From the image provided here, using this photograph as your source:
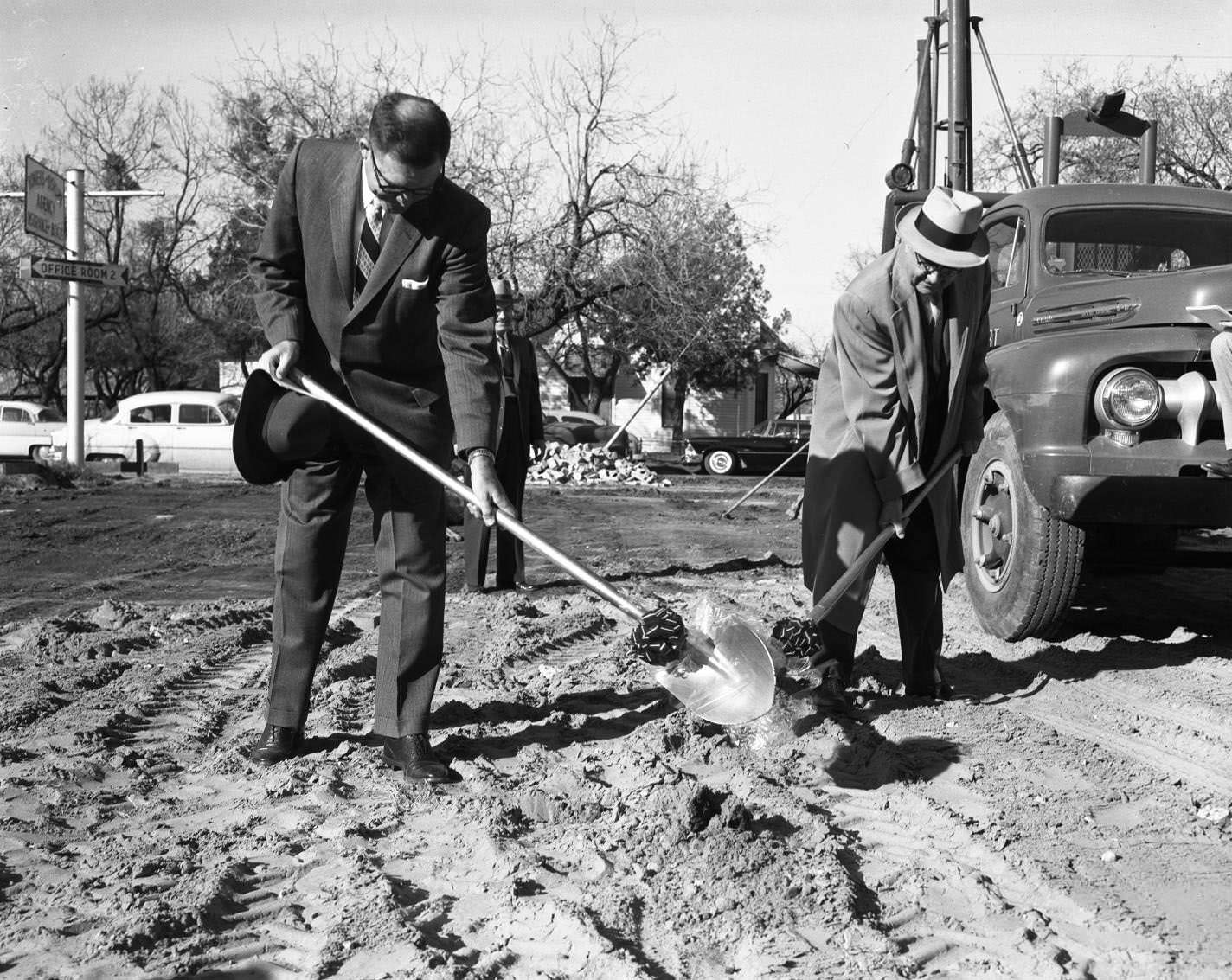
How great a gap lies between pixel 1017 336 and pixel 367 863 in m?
4.56

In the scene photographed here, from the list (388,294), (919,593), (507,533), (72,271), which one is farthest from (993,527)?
(72,271)

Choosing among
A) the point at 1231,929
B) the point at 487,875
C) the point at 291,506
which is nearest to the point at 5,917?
the point at 487,875

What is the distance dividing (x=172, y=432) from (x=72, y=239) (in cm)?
632

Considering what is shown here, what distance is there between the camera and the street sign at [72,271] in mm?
16797

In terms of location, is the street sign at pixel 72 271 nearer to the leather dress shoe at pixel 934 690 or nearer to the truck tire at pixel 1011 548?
the truck tire at pixel 1011 548

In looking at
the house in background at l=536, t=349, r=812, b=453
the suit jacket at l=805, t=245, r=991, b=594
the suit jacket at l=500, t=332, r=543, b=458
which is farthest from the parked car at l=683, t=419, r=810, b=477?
the suit jacket at l=805, t=245, r=991, b=594

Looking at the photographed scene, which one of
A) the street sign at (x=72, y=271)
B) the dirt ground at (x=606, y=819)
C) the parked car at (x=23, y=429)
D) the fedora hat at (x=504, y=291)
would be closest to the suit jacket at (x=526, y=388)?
the fedora hat at (x=504, y=291)

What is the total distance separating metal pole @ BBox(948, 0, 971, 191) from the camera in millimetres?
11000

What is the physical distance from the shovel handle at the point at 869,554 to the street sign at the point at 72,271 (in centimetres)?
1488

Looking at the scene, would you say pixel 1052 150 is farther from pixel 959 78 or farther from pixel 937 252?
pixel 937 252

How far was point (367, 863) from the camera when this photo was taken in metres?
3.21

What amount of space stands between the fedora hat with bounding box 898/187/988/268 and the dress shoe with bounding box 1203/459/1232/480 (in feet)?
5.01

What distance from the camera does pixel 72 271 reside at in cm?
1725

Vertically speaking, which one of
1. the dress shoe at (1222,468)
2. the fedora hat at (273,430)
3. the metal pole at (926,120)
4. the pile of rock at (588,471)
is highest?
the metal pole at (926,120)
